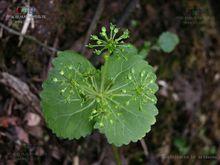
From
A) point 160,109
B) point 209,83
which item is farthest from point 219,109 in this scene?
point 160,109

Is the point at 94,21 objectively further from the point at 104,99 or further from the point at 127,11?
the point at 104,99

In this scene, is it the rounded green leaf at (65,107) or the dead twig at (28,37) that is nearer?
the rounded green leaf at (65,107)

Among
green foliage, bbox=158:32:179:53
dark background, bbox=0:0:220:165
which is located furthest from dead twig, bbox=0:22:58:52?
green foliage, bbox=158:32:179:53

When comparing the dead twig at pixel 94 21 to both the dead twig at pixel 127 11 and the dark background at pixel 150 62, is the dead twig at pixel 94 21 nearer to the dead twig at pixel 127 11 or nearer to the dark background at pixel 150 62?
the dark background at pixel 150 62

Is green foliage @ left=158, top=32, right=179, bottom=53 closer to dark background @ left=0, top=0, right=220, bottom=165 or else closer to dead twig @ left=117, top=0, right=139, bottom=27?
dark background @ left=0, top=0, right=220, bottom=165

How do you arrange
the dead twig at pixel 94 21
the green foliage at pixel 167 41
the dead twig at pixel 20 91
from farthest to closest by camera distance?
the green foliage at pixel 167 41
the dead twig at pixel 94 21
the dead twig at pixel 20 91

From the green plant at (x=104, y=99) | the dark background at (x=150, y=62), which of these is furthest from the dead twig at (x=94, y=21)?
the green plant at (x=104, y=99)

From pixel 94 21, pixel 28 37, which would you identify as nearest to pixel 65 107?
pixel 28 37
